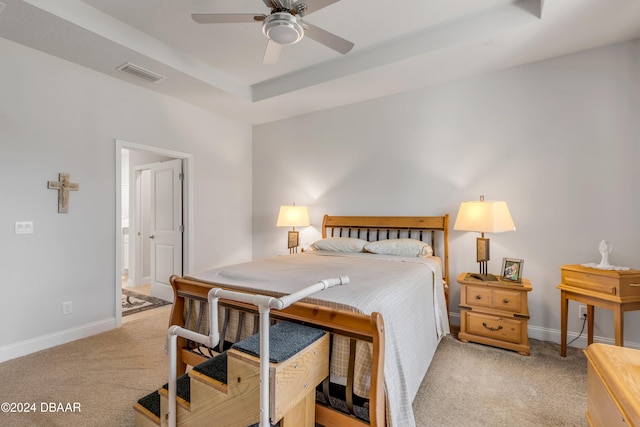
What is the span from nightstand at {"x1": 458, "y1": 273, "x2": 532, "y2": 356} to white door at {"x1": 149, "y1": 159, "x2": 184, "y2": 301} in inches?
140

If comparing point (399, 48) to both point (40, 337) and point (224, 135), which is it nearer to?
point (224, 135)

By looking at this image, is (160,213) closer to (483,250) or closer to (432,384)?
(432,384)

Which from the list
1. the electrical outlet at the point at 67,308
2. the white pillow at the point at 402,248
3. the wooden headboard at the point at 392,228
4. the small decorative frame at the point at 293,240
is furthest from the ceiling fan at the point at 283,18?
the electrical outlet at the point at 67,308

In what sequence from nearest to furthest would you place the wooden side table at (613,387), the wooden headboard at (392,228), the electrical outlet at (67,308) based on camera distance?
the wooden side table at (613,387)
the electrical outlet at (67,308)
the wooden headboard at (392,228)

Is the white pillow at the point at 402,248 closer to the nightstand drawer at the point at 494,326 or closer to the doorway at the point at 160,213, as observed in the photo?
the nightstand drawer at the point at 494,326

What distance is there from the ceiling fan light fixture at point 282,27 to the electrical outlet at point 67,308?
309 centimetres

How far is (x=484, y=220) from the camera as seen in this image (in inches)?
105

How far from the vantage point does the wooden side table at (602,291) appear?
84.4 inches

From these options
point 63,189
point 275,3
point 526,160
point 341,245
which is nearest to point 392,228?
point 341,245

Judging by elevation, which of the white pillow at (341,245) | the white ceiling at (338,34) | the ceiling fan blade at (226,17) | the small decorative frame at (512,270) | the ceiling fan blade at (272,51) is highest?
the white ceiling at (338,34)

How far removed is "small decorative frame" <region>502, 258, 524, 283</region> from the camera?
2.71 m

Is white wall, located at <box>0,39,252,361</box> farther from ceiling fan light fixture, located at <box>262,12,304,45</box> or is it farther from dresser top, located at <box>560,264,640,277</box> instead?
dresser top, located at <box>560,264,640,277</box>

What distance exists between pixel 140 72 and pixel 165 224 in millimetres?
2058

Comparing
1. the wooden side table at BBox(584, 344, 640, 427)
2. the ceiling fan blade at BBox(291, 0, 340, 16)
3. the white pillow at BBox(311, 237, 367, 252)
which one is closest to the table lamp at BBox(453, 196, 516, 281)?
the white pillow at BBox(311, 237, 367, 252)
